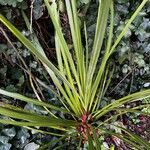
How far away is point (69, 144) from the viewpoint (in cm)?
141

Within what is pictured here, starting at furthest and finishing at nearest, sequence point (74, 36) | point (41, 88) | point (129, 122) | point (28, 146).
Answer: point (129, 122), point (41, 88), point (28, 146), point (74, 36)

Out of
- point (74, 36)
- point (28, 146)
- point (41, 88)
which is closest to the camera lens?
point (74, 36)

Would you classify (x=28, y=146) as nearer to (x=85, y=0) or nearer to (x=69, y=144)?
(x=69, y=144)

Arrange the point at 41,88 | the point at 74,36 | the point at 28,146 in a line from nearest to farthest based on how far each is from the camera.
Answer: the point at 74,36
the point at 28,146
the point at 41,88

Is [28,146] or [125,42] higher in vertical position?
[125,42]

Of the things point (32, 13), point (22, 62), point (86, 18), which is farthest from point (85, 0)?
point (22, 62)

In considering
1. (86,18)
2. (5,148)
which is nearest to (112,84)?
(86,18)

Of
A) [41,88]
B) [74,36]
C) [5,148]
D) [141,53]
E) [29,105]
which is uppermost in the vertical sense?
[141,53]

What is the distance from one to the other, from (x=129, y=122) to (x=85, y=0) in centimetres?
65

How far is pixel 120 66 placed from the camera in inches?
65.8

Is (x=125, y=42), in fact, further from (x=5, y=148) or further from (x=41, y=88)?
(x=5, y=148)

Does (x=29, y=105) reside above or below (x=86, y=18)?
below

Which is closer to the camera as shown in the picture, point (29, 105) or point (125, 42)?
point (29, 105)

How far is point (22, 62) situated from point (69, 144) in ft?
1.39
